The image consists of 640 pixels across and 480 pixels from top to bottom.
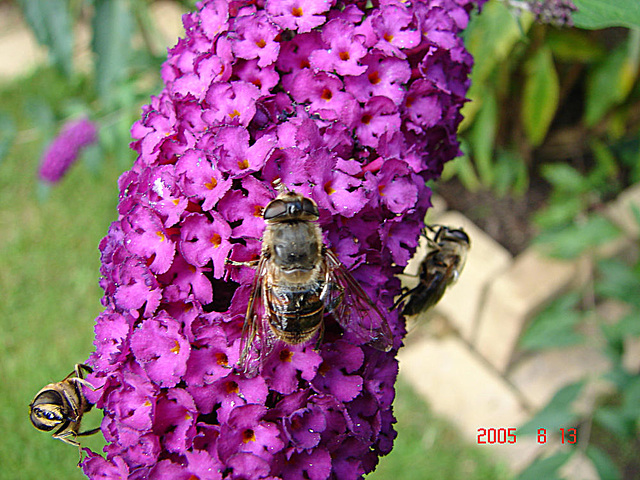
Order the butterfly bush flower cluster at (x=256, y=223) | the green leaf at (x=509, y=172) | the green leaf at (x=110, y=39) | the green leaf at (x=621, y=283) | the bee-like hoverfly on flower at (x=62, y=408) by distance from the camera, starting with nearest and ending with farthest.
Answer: the butterfly bush flower cluster at (x=256, y=223), the bee-like hoverfly on flower at (x=62, y=408), the green leaf at (x=621, y=283), the green leaf at (x=110, y=39), the green leaf at (x=509, y=172)

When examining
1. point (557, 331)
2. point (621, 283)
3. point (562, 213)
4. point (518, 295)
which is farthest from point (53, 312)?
point (621, 283)

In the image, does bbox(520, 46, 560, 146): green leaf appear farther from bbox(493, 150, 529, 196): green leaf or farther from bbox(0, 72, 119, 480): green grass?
bbox(0, 72, 119, 480): green grass

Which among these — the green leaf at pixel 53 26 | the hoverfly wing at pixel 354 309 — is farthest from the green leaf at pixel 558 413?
the green leaf at pixel 53 26

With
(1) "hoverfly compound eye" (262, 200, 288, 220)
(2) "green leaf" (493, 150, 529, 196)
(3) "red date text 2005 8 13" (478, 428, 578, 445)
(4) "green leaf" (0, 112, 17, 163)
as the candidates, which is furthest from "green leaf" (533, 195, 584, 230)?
(4) "green leaf" (0, 112, 17, 163)

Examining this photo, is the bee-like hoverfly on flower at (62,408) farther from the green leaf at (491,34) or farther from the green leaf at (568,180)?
the green leaf at (568,180)

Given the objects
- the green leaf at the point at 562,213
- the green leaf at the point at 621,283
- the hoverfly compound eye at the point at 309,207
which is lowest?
the green leaf at the point at 562,213

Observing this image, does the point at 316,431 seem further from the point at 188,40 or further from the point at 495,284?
the point at 495,284
